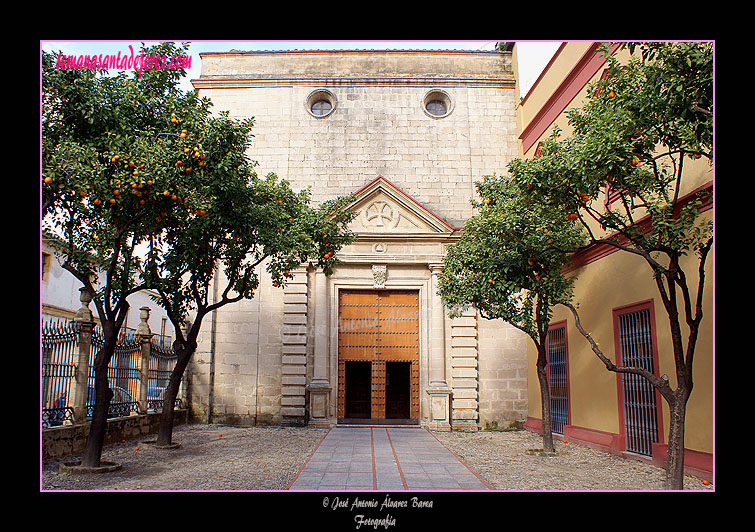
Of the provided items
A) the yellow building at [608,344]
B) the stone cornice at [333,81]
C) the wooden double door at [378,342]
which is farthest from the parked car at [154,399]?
the yellow building at [608,344]

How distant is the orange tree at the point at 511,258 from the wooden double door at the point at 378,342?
4590 mm

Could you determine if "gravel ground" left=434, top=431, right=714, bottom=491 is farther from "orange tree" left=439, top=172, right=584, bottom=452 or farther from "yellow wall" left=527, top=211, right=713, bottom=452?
"orange tree" left=439, top=172, right=584, bottom=452

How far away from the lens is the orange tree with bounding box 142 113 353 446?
28.2 feet

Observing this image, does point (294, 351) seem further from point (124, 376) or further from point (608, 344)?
Answer: point (608, 344)

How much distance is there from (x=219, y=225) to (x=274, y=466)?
428 centimetres

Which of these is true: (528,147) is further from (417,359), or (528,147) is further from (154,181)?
(154,181)

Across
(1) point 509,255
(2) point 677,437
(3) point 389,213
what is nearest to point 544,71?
(3) point 389,213

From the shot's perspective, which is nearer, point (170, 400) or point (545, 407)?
point (170, 400)

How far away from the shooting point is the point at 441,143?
58.9ft

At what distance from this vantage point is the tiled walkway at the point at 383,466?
7.94m

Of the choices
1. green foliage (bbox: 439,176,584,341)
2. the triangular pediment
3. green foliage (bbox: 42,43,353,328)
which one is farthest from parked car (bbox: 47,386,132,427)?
the triangular pediment

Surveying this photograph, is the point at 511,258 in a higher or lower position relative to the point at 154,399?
higher

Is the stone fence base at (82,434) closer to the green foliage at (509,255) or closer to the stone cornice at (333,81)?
the green foliage at (509,255)

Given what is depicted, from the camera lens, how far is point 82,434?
10250mm
